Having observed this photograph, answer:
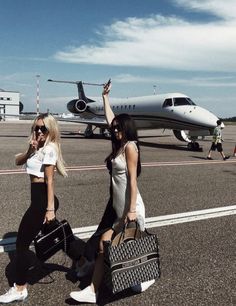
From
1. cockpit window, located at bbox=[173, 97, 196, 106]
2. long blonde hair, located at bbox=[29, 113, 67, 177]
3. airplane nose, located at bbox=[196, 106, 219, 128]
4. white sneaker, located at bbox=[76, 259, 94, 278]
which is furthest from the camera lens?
cockpit window, located at bbox=[173, 97, 196, 106]

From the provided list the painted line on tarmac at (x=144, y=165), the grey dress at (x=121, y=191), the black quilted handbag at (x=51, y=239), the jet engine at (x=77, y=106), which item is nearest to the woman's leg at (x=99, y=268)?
the grey dress at (x=121, y=191)

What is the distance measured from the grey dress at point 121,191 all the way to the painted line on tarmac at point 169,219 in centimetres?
187

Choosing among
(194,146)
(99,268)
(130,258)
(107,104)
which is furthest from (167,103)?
(130,258)

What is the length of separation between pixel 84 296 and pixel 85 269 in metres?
0.66

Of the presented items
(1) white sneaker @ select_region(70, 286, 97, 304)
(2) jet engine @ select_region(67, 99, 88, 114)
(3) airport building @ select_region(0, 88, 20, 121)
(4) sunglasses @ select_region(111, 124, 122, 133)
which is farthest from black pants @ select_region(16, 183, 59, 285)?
(3) airport building @ select_region(0, 88, 20, 121)

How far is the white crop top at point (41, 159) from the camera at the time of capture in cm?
427

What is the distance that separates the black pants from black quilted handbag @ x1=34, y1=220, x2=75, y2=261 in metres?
0.13

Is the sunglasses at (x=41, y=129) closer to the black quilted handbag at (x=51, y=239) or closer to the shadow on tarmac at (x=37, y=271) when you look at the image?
the black quilted handbag at (x=51, y=239)

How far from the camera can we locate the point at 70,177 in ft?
37.9

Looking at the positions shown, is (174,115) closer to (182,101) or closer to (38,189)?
(182,101)

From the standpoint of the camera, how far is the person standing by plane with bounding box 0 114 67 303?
4207 mm

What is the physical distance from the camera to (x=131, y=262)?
3.97 meters

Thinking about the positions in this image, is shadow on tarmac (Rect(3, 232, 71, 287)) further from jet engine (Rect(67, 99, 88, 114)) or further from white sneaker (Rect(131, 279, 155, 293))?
jet engine (Rect(67, 99, 88, 114))

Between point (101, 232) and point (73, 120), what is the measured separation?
93.9ft
